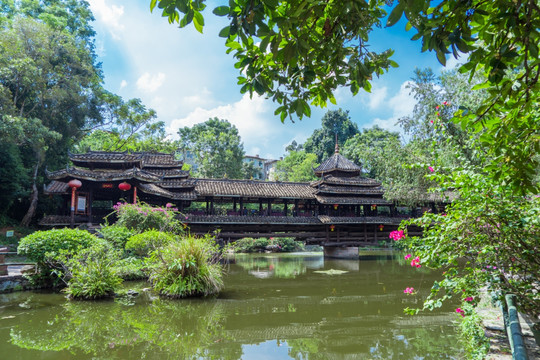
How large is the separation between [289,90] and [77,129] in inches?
761

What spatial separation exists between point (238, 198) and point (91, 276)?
10341 mm

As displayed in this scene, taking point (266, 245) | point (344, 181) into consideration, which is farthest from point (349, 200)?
point (266, 245)

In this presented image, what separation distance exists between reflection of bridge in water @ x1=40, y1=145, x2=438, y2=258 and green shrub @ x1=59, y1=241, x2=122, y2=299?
6448 millimetres

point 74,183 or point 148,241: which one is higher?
point 74,183

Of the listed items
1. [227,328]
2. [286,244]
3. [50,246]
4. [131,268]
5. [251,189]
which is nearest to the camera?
[227,328]

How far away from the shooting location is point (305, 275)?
12391mm

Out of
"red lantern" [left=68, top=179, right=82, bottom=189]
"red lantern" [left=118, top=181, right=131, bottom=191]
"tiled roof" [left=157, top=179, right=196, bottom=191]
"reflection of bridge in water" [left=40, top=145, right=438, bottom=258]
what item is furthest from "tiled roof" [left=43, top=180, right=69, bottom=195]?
"tiled roof" [left=157, top=179, right=196, bottom=191]

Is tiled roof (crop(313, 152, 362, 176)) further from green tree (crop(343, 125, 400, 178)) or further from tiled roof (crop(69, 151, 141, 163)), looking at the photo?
tiled roof (crop(69, 151, 141, 163))

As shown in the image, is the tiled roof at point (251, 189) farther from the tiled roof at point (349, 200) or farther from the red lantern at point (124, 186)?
the red lantern at point (124, 186)

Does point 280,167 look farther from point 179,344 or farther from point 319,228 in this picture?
point 179,344

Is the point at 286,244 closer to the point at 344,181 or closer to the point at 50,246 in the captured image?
the point at 344,181

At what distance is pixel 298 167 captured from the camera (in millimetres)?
31547

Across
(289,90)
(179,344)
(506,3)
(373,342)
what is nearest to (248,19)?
(289,90)

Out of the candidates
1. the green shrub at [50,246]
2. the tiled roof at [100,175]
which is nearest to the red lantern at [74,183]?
the tiled roof at [100,175]
